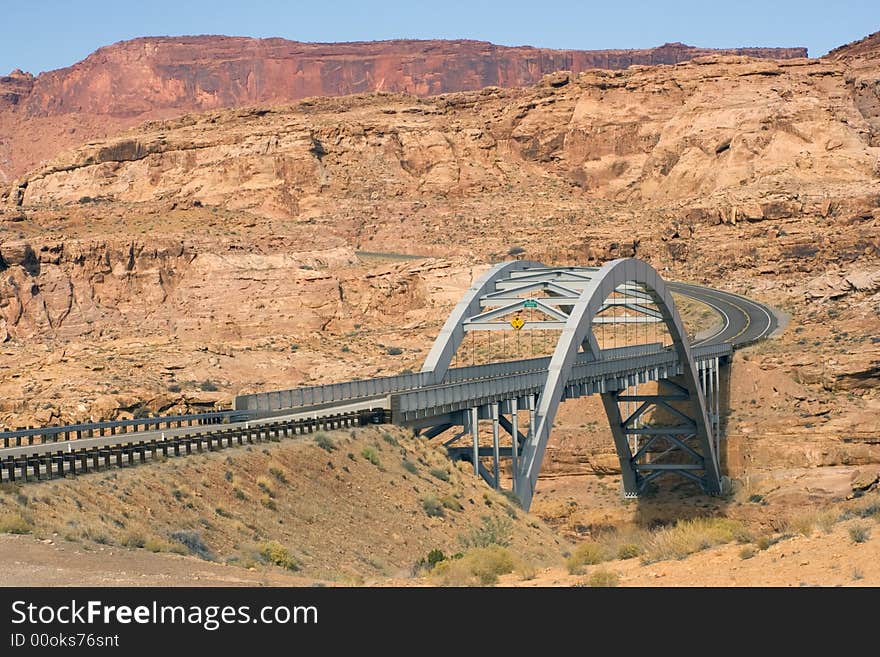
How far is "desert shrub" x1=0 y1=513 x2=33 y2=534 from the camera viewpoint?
26.9 metres

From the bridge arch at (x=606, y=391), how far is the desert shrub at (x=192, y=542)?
14.3 meters

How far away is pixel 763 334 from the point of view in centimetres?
8750

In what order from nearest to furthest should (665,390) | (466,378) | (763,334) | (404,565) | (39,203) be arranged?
(404,565)
(466,378)
(665,390)
(763,334)
(39,203)

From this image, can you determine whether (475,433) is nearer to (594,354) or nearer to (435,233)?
(594,354)

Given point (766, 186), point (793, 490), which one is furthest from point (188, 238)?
point (793, 490)

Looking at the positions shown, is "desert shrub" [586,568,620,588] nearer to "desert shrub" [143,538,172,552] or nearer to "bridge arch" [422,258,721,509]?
"desert shrub" [143,538,172,552]

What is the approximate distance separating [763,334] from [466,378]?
4037 cm

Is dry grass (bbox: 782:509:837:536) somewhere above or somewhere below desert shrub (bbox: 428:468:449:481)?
above

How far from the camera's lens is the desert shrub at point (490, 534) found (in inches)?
1372

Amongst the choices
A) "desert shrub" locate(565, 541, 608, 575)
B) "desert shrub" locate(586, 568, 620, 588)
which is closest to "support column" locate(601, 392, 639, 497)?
"desert shrub" locate(565, 541, 608, 575)

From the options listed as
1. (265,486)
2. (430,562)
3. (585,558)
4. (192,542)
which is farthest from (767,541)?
(265,486)

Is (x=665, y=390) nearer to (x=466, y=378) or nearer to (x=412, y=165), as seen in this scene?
(x=466, y=378)

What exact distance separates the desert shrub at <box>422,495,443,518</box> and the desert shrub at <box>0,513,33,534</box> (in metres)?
11.3

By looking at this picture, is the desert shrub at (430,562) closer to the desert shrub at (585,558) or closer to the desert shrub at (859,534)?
the desert shrub at (585,558)
